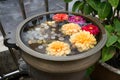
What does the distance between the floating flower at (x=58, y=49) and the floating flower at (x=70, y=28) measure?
0.31 ft

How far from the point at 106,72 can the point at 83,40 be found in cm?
47

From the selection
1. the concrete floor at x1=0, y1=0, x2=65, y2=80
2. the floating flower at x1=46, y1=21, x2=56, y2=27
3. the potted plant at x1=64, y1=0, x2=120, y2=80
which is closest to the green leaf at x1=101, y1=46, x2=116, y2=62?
the potted plant at x1=64, y1=0, x2=120, y2=80

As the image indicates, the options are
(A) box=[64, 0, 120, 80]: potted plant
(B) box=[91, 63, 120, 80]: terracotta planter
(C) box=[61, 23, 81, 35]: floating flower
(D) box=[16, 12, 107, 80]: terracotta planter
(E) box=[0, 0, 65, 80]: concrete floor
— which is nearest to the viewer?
(D) box=[16, 12, 107, 80]: terracotta planter

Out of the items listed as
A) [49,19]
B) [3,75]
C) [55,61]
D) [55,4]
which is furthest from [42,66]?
[55,4]

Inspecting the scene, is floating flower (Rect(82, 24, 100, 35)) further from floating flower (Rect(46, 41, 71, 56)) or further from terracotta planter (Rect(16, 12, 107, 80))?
floating flower (Rect(46, 41, 71, 56))

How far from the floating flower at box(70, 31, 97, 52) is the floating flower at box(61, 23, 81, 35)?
38mm

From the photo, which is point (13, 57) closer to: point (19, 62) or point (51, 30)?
point (19, 62)

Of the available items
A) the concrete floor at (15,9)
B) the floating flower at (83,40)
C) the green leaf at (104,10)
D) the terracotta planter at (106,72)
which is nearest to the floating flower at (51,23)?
the floating flower at (83,40)

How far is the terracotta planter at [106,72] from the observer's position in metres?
1.12

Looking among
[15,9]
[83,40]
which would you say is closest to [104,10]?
[83,40]

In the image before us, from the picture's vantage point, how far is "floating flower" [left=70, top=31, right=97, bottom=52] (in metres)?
0.80

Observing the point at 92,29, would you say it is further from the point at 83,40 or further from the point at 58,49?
the point at 58,49

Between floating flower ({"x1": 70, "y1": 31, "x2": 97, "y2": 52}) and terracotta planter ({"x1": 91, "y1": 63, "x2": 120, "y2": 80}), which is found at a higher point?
floating flower ({"x1": 70, "y1": 31, "x2": 97, "y2": 52})

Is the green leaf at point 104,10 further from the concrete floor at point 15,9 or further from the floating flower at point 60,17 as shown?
the concrete floor at point 15,9
